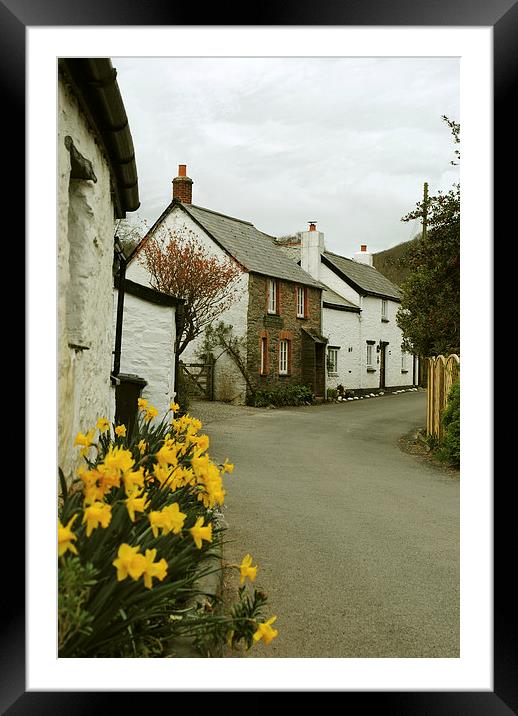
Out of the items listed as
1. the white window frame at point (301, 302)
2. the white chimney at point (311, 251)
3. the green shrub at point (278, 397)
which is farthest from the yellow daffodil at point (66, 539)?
the white chimney at point (311, 251)

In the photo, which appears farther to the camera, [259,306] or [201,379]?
[259,306]

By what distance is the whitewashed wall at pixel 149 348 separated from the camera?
779cm

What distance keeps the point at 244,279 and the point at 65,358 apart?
47.0 ft

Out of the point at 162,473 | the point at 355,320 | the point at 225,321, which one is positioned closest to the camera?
the point at 162,473

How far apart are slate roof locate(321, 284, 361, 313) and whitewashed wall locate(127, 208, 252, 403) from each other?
15.6ft

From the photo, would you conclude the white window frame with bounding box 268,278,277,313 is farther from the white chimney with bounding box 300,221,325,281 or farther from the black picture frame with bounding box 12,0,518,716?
the black picture frame with bounding box 12,0,518,716

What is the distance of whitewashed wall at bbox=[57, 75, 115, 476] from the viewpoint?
3.11 metres

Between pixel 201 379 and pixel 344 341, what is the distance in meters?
7.06

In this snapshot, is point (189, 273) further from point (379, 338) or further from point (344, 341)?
point (379, 338)

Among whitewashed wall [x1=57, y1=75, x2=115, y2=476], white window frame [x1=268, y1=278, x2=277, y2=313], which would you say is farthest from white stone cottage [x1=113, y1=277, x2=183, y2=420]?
white window frame [x1=268, y1=278, x2=277, y2=313]

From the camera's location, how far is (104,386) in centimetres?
494

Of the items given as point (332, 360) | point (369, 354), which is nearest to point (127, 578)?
point (332, 360)

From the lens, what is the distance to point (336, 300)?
22641 mm
